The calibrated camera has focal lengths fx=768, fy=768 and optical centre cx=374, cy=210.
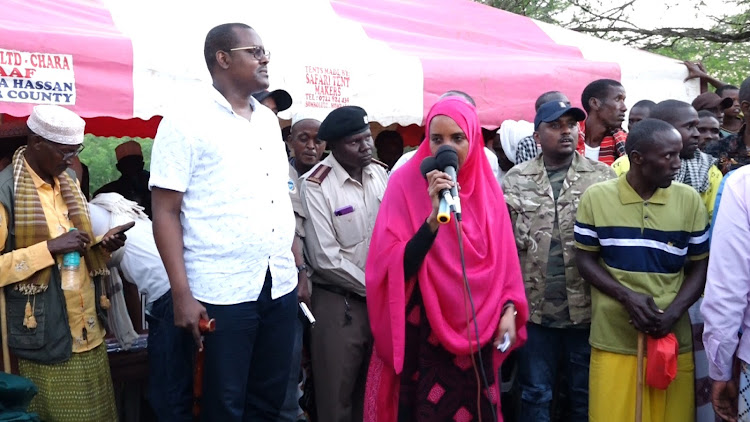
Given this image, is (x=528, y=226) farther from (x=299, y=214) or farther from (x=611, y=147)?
(x=611, y=147)

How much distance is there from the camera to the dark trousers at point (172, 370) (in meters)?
3.16

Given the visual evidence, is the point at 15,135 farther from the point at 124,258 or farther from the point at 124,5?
the point at 124,258

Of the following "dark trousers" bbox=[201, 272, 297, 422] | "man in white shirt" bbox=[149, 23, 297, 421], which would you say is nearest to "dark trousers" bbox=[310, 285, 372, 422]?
"dark trousers" bbox=[201, 272, 297, 422]

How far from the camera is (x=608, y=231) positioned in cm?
362

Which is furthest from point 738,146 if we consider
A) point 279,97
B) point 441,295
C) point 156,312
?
point 156,312

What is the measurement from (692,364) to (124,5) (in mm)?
3767

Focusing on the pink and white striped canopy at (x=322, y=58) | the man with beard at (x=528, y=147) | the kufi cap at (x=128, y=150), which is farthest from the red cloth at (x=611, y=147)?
the kufi cap at (x=128, y=150)

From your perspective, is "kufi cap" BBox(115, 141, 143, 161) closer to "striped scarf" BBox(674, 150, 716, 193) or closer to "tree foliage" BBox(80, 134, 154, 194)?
"tree foliage" BBox(80, 134, 154, 194)

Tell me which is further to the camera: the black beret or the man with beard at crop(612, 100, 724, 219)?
the man with beard at crop(612, 100, 724, 219)

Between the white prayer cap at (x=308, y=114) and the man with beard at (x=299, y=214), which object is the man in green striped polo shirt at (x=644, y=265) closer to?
the man with beard at (x=299, y=214)

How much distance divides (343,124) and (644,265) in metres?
1.64

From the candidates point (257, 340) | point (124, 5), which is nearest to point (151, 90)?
point (124, 5)

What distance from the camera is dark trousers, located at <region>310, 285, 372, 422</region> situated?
394cm

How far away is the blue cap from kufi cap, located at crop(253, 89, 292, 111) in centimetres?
138
